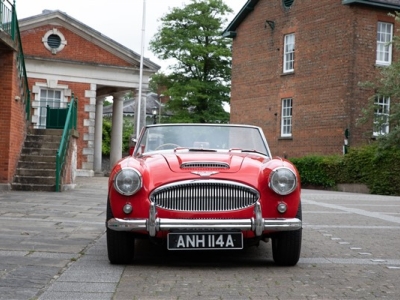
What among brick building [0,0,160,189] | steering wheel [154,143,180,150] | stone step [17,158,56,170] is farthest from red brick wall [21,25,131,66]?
steering wheel [154,143,180,150]

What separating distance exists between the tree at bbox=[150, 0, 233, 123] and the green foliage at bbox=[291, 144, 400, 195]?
82.2ft

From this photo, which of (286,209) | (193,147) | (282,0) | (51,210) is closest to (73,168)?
(51,210)

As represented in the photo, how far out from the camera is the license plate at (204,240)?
20.1 feet

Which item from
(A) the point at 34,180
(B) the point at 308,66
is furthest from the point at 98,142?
(A) the point at 34,180

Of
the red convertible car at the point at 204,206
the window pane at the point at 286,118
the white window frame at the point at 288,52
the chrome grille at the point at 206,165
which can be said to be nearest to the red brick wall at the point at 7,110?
the red convertible car at the point at 204,206

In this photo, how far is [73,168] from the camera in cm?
1991

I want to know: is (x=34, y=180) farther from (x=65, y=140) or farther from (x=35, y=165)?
(x=65, y=140)

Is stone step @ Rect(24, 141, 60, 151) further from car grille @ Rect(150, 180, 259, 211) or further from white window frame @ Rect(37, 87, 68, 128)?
car grille @ Rect(150, 180, 259, 211)

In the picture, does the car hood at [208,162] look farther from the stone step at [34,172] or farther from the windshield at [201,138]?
the stone step at [34,172]

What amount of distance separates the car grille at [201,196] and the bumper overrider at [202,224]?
0.39ft

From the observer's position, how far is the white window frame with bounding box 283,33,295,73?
32.2 metres

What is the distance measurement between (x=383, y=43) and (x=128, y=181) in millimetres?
24927

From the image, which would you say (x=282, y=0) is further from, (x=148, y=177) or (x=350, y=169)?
(x=148, y=177)

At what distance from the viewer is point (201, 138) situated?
7656 millimetres
